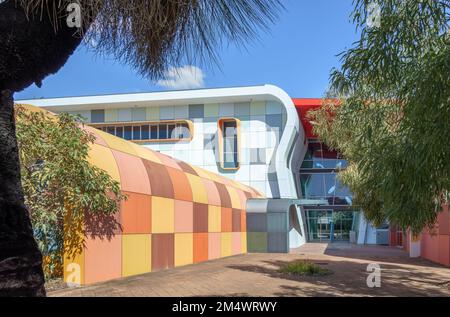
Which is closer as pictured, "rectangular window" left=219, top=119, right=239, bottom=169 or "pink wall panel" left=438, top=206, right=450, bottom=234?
"pink wall panel" left=438, top=206, right=450, bottom=234

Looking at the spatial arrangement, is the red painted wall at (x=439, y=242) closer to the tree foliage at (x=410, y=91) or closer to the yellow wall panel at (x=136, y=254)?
the yellow wall panel at (x=136, y=254)

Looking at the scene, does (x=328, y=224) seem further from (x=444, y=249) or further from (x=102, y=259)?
(x=102, y=259)

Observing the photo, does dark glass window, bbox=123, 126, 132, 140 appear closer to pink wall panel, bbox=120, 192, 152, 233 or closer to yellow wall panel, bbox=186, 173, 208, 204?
yellow wall panel, bbox=186, 173, 208, 204

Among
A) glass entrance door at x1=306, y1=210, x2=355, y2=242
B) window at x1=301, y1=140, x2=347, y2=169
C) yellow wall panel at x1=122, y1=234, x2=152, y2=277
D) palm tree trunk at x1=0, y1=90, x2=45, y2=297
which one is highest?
window at x1=301, y1=140, x2=347, y2=169

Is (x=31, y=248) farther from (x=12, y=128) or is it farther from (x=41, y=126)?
(x=41, y=126)

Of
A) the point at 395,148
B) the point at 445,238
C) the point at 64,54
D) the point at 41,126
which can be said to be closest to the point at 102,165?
the point at 41,126

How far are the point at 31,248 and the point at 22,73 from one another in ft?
2.99

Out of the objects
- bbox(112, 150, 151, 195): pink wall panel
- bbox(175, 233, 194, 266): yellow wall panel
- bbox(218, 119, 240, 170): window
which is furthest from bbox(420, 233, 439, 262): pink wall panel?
bbox(218, 119, 240, 170): window

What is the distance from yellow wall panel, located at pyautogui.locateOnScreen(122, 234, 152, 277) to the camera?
12961 millimetres

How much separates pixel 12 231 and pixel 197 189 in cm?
1728

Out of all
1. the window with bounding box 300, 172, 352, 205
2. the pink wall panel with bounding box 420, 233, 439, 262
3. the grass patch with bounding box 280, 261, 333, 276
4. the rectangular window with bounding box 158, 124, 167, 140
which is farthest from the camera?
the window with bounding box 300, 172, 352, 205

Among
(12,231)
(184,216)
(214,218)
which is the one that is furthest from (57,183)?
(214,218)

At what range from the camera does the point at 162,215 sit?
15.5m

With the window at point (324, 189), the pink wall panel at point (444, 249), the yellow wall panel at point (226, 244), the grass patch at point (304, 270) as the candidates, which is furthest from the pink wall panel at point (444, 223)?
the window at point (324, 189)
